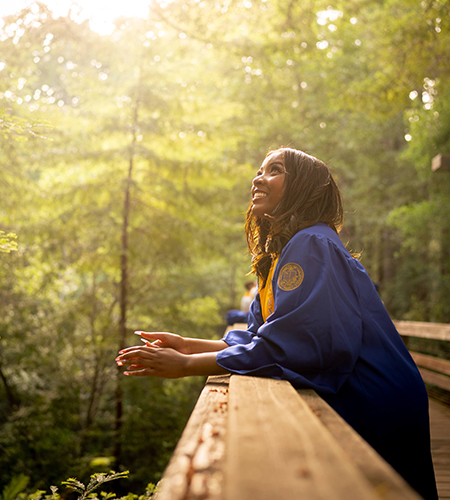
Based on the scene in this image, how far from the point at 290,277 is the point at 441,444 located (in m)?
3.04

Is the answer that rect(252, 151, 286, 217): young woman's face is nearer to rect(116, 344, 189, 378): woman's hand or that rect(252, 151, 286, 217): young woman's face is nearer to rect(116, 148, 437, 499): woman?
rect(116, 148, 437, 499): woman

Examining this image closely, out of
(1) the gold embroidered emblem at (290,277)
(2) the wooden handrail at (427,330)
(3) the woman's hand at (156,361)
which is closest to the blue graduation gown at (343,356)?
(1) the gold embroidered emblem at (290,277)

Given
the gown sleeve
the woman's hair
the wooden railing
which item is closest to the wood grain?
the wooden railing

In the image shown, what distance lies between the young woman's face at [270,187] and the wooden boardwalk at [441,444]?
1.97 meters

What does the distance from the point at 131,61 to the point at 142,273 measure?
331cm

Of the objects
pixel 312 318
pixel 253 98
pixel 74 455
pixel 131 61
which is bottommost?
pixel 74 455

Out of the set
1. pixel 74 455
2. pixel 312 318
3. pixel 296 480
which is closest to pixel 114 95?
pixel 74 455

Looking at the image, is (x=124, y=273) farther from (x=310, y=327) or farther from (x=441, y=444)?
(x=310, y=327)

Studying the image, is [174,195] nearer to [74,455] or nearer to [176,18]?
[176,18]

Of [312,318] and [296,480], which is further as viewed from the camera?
[312,318]

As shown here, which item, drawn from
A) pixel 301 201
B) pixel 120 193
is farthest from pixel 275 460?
pixel 120 193

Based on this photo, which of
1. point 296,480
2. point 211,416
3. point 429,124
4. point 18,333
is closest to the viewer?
point 296,480

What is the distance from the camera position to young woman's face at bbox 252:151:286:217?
184cm

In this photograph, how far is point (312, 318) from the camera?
4.46 ft
